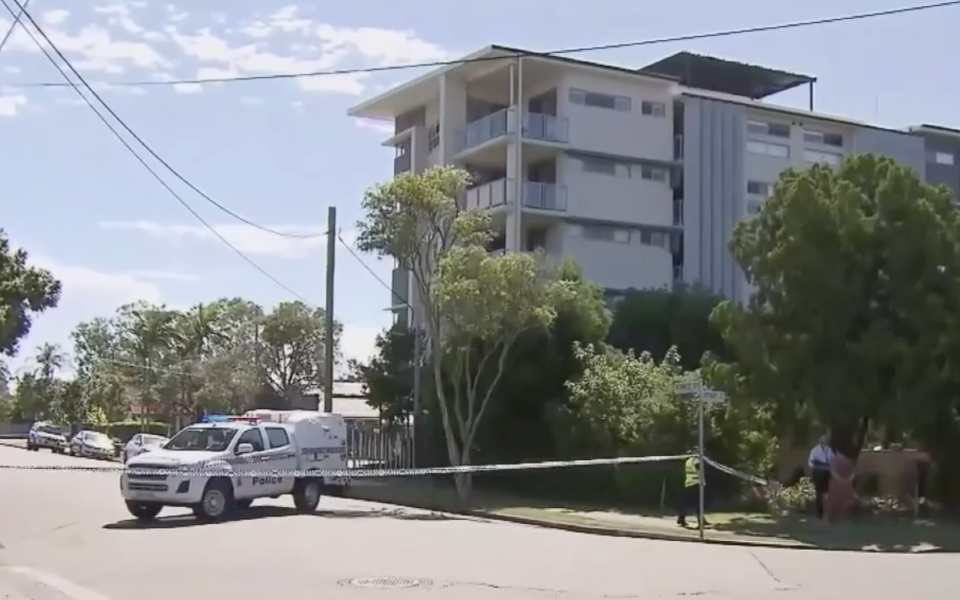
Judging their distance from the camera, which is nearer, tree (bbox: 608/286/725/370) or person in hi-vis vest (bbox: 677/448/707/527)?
person in hi-vis vest (bbox: 677/448/707/527)

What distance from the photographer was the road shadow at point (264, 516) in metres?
22.1

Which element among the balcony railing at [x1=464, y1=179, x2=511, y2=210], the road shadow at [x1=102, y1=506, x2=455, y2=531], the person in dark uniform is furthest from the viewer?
the balcony railing at [x1=464, y1=179, x2=511, y2=210]

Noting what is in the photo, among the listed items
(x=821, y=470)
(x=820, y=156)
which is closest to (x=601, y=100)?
(x=820, y=156)

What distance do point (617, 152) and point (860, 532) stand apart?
76.4 feet

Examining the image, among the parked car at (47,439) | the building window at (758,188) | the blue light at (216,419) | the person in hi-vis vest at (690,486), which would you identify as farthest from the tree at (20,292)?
the parked car at (47,439)

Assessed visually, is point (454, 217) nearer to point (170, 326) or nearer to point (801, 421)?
point (801, 421)

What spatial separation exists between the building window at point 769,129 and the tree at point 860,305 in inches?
849

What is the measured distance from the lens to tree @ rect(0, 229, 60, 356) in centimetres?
3394

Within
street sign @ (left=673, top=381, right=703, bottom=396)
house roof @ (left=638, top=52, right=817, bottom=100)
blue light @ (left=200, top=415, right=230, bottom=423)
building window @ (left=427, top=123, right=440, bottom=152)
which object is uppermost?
house roof @ (left=638, top=52, right=817, bottom=100)

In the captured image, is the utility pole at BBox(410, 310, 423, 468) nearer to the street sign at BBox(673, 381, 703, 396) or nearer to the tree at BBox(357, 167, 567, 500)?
the tree at BBox(357, 167, 567, 500)

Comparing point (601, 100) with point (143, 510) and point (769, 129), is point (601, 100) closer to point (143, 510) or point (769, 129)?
point (769, 129)

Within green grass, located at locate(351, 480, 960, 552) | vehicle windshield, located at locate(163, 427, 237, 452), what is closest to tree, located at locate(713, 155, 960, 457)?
green grass, located at locate(351, 480, 960, 552)

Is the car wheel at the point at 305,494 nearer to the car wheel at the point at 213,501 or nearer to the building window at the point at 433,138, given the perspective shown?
the car wheel at the point at 213,501

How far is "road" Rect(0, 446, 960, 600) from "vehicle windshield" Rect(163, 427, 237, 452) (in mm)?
1346
